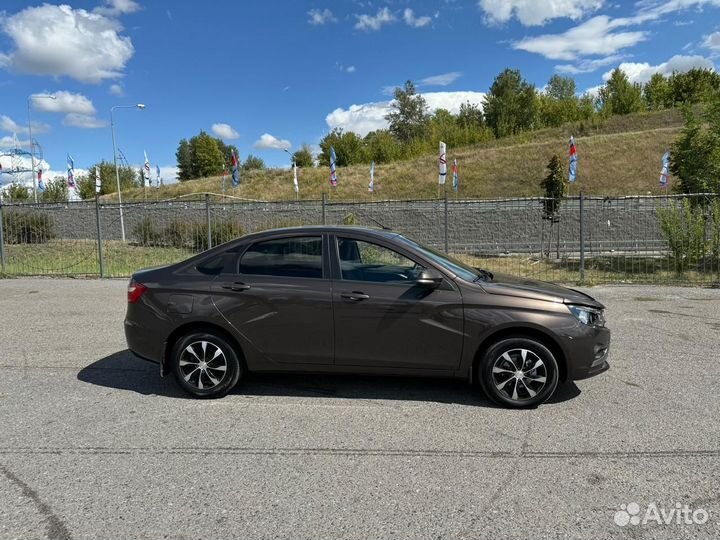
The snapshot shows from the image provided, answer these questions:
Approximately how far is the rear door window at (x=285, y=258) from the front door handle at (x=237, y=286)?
0.46 ft

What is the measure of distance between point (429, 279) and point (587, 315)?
56.8 inches

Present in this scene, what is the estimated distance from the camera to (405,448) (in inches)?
149

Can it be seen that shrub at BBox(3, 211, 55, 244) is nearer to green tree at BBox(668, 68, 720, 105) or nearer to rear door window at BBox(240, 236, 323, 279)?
rear door window at BBox(240, 236, 323, 279)

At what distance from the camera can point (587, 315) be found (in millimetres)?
4520

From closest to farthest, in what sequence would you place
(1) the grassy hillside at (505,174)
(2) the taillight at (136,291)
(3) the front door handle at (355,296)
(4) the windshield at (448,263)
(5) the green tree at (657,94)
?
(3) the front door handle at (355,296)
(4) the windshield at (448,263)
(2) the taillight at (136,291)
(1) the grassy hillside at (505,174)
(5) the green tree at (657,94)

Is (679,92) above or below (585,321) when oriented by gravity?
above

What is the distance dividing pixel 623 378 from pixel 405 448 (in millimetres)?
2861

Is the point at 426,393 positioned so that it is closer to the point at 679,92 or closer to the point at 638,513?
the point at 638,513

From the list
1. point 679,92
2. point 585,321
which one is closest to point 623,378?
point 585,321

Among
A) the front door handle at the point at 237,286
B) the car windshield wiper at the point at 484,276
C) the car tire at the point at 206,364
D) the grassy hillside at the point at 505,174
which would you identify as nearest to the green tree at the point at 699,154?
the car windshield wiper at the point at 484,276

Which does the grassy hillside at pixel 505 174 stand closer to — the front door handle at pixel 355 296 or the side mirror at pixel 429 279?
the side mirror at pixel 429 279

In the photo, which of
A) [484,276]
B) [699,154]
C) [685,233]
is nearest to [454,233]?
[699,154]

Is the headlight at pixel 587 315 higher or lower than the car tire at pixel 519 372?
higher

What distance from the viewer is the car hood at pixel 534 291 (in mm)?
4477
